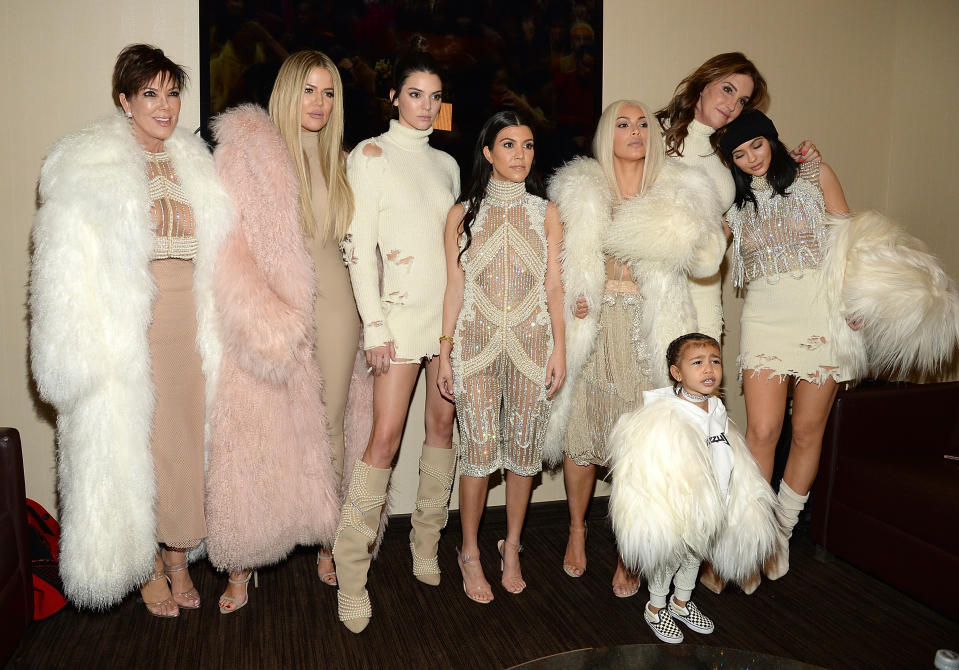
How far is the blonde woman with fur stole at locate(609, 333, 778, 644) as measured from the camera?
2.06 metres

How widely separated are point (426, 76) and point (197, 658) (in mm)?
2077

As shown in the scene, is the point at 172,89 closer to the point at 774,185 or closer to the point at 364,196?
the point at 364,196

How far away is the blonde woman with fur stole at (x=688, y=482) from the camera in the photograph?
6.77 ft

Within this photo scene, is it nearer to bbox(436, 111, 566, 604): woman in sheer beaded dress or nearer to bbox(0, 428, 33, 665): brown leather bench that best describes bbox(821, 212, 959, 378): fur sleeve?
bbox(436, 111, 566, 604): woman in sheer beaded dress

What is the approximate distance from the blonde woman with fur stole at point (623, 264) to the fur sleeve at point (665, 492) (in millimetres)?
431

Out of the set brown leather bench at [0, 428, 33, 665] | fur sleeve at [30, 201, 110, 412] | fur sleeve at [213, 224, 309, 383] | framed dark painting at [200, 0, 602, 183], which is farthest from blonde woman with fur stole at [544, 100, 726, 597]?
brown leather bench at [0, 428, 33, 665]

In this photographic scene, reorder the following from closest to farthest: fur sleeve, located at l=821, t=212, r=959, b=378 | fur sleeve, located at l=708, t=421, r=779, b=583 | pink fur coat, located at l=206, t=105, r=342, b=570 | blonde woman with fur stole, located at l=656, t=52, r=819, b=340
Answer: fur sleeve, located at l=708, t=421, r=779, b=583
pink fur coat, located at l=206, t=105, r=342, b=570
fur sleeve, located at l=821, t=212, r=959, b=378
blonde woman with fur stole, located at l=656, t=52, r=819, b=340

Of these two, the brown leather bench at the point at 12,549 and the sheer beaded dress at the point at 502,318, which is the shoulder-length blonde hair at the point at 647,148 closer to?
the sheer beaded dress at the point at 502,318

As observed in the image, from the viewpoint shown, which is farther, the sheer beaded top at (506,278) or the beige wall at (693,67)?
the beige wall at (693,67)

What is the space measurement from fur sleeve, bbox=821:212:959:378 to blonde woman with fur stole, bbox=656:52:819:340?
39 centimetres

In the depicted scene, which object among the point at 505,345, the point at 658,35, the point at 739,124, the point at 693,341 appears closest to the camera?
the point at 693,341

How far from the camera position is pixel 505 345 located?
247 centimetres

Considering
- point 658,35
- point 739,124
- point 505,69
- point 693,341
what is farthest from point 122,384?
point 658,35

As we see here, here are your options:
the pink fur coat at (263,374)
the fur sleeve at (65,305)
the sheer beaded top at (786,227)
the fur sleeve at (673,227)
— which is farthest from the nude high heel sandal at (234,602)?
the sheer beaded top at (786,227)
